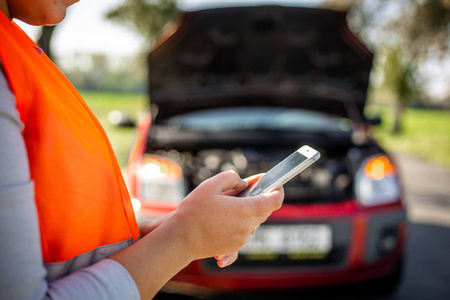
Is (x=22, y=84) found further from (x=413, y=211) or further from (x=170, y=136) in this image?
(x=413, y=211)

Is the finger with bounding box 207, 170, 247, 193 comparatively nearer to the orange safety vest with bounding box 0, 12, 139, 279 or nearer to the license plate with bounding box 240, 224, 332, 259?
the orange safety vest with bounding box 0, 12, 139, 279

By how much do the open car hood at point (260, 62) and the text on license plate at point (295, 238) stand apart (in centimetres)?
138

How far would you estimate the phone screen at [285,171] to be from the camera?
0.78m

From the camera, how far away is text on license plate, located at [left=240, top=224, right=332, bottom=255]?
2285 mm

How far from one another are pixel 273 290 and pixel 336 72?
1969 mm

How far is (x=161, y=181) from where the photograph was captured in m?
2.43

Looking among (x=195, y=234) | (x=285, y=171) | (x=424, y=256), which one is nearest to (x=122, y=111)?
(x=424, y=256)

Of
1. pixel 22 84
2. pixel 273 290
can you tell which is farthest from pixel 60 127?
pixel 273 290

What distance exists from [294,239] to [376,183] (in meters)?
0.69

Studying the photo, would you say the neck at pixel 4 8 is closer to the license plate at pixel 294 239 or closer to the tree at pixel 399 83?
the license plate at pixel 294 239

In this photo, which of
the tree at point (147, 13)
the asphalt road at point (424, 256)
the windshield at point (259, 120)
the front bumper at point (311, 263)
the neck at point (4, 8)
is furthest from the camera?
the tree at point (147, 13)

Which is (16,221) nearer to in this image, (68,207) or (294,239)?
(68,207)

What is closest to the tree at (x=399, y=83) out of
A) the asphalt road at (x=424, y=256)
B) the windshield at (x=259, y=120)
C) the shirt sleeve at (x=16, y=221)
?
the asphalt road at (x=424, y=256)

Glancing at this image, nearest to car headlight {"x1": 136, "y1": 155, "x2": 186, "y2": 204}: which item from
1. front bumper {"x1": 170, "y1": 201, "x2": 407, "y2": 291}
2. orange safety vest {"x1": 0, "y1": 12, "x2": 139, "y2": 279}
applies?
front bumper {"x1": 170, "y1": 201, "x2": 407, "y2": 291}
